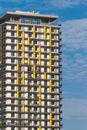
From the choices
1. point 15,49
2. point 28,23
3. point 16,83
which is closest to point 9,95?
point 16,83

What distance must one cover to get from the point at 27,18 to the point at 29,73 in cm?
2313

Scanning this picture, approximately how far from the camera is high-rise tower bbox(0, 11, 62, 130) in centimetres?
18488

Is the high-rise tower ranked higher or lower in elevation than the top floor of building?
lower

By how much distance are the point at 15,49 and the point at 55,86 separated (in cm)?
2192

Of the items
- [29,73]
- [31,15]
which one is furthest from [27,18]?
[29,73]

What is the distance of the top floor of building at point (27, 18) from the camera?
191762mm

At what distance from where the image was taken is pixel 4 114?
18400 centimetres

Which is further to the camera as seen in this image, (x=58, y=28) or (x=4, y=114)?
(x=58, y=28)

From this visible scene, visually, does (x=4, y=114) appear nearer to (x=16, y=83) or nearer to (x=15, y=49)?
(x=16, y=83)

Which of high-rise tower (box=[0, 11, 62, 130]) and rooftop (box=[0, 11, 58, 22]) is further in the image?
rooftop (box=[0, 11, 58, 22])

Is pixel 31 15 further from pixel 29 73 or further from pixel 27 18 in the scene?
pixel 29 73

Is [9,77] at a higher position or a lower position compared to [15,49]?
lower

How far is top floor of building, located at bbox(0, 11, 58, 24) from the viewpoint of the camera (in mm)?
191762

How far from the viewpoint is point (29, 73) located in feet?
621
